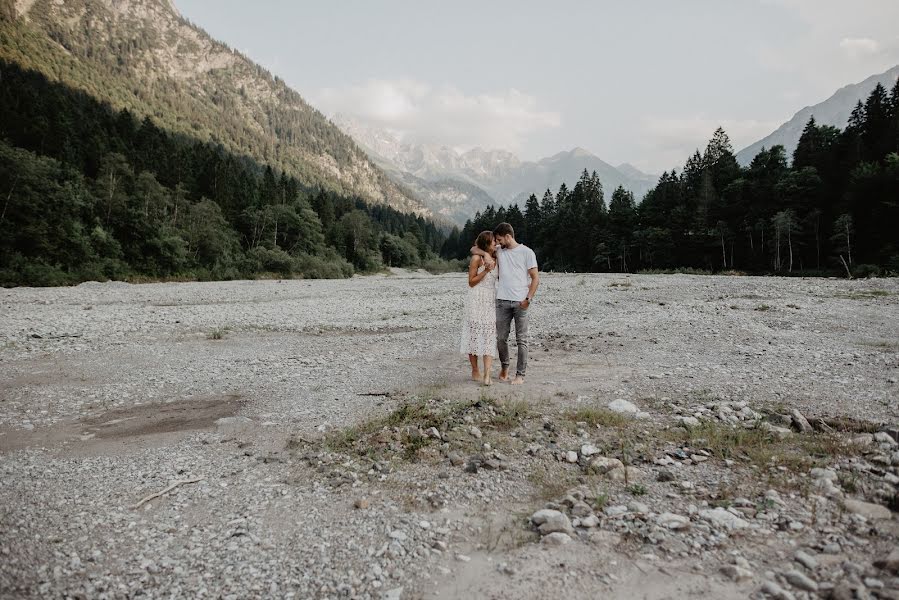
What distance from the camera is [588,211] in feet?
316

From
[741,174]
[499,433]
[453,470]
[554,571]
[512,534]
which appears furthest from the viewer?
[741,174]

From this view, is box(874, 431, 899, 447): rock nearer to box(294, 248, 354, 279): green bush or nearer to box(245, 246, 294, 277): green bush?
box(245, 246, 294, 277): green bush

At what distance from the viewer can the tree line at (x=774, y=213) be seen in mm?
49812

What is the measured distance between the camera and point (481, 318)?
8625mm

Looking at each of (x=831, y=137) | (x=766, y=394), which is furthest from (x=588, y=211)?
(x=766, y=394)

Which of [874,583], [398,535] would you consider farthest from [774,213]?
[398,535]

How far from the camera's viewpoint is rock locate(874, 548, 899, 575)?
303 cm

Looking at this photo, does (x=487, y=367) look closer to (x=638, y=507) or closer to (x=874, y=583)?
(x=638, y=507)

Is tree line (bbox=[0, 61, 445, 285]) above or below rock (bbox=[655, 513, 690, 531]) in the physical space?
above

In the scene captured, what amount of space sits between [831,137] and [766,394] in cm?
8188

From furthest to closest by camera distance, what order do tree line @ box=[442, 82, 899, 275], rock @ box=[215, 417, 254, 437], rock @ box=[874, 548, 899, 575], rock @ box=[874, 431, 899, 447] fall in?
A: tree line @ box=[442, 82, 899, 275] → rock @ box=[215, 417, 254, 437] → rock @ box=[874, 431, 899, 447] → rock @ box=[874, 548, 899, 575]

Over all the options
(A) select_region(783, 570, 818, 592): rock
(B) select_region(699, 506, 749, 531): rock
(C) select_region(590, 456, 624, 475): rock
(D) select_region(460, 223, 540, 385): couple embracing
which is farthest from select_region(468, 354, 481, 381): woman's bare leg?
(A) select_region(783, 570, 818, 592): rock

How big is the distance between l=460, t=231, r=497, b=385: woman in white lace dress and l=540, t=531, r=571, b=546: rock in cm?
474

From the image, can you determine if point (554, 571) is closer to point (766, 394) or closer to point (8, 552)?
point (8, 552)
